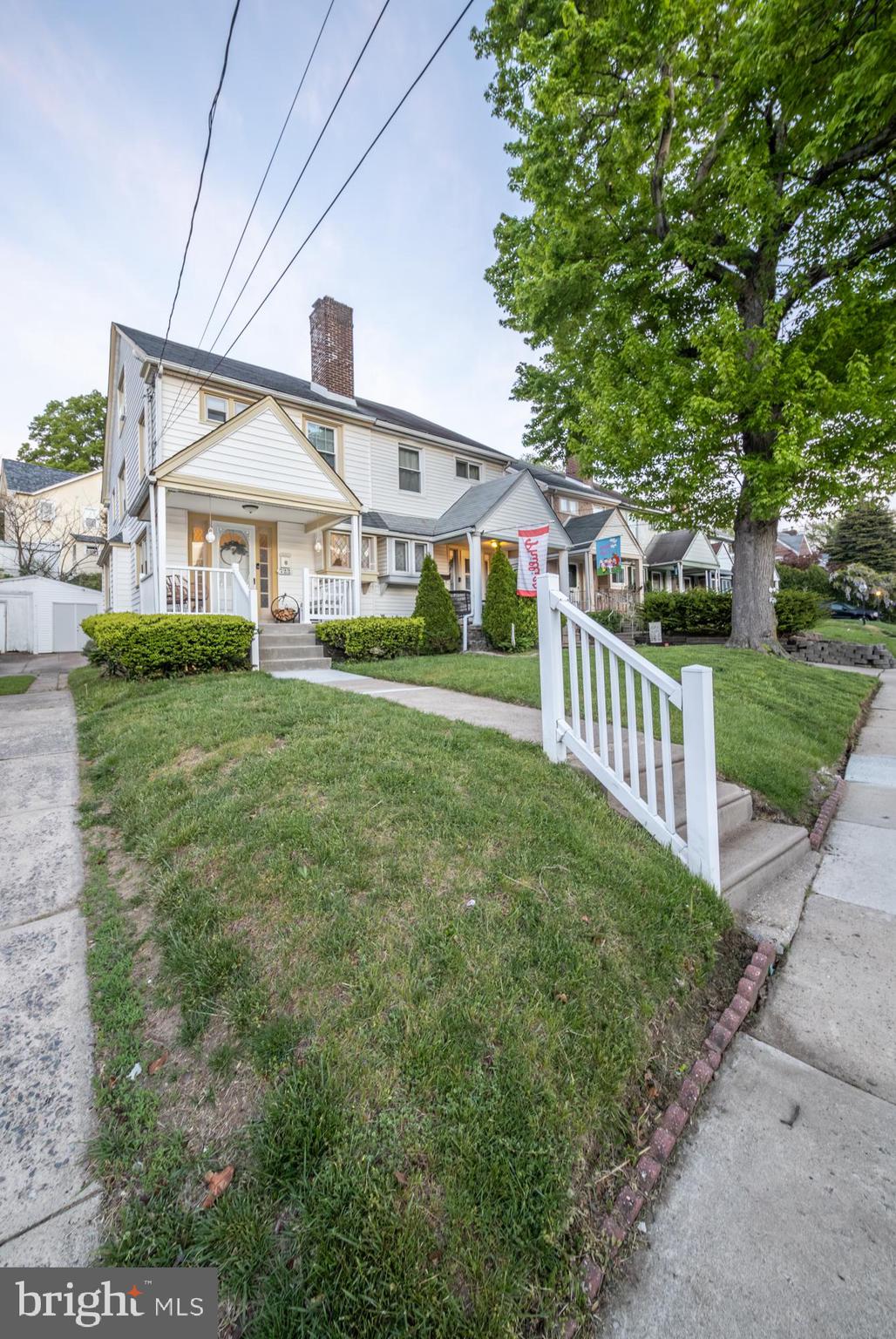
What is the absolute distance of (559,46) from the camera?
759 cm

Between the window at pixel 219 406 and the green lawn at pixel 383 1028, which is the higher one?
the window at pixel 219 406

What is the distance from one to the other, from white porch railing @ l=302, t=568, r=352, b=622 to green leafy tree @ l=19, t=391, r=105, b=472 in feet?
97.1

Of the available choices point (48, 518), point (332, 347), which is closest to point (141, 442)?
point (332, 347)

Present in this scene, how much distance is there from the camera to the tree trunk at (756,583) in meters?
9.99

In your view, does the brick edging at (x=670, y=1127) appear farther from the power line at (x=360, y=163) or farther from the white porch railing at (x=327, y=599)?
the white porch railing at (x=327, y=599)

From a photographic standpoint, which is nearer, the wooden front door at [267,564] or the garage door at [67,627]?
the wooden front door at [267,564]

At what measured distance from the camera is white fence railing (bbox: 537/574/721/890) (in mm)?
2502

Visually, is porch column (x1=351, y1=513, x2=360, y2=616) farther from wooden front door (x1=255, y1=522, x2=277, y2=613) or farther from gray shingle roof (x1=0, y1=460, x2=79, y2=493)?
gray shingle roof (x1=0, y1=460, x2=79, y2=493)

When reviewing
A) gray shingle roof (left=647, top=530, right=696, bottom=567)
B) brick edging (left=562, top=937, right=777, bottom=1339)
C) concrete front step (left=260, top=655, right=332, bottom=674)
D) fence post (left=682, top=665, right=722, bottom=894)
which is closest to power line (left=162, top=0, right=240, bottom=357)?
concrete front step (left=260, top=655, right=332, bottom=674)

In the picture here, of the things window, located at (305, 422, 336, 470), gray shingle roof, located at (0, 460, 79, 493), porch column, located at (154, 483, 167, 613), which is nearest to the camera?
porch column, located at (154, 483, 167, 613)

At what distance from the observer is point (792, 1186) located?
4.58ft

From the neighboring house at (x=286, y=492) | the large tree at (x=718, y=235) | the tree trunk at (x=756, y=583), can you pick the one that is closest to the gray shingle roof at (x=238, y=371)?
the neighboring house at (x=286, y=492)

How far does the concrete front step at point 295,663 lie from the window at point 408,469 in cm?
730

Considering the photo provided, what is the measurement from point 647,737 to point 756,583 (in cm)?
917
